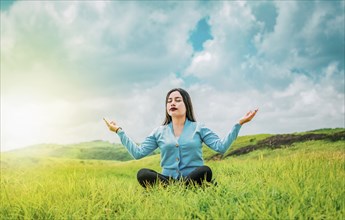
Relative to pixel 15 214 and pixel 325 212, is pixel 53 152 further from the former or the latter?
pixel 325 212

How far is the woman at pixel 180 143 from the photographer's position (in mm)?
5832

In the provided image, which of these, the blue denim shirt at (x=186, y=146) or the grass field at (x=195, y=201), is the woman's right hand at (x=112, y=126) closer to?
the blue denim shirt at (x=186, y=146)

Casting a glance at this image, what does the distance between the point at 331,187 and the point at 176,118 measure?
2.60 metres

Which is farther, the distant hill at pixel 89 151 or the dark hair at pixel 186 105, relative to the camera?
the distant hill at pixel 89 151

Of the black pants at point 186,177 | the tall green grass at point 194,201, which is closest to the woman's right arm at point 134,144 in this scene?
the black pants at point 186,177

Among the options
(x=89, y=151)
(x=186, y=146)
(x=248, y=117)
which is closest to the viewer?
(x=248, y=117)

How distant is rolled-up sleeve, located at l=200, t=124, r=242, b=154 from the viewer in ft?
18.9

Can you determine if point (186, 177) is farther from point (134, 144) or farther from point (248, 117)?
point (248, 117)

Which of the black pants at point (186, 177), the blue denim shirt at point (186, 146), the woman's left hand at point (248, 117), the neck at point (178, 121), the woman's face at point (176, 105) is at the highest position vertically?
the woman's face at point (176, 105)

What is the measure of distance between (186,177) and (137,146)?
108cm

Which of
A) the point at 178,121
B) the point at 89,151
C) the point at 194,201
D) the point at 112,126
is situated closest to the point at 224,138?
the point at 178,121

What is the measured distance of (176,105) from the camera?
20.2 ft

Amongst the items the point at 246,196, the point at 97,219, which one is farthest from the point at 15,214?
the point at 246,196

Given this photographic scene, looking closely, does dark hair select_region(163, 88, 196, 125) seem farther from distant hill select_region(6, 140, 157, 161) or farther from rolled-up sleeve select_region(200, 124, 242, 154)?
distant hill select_region(6, 140, 157, 161)
